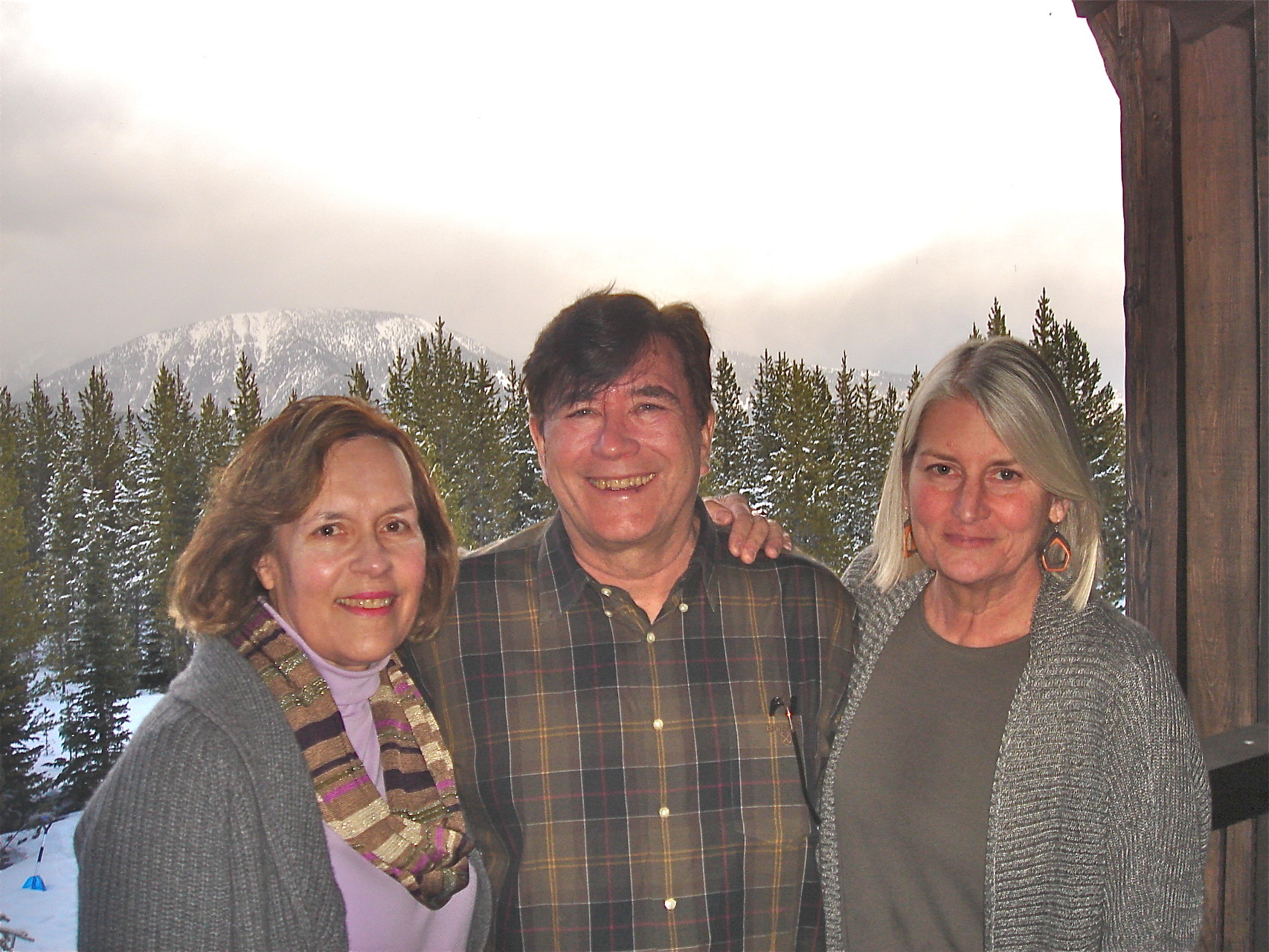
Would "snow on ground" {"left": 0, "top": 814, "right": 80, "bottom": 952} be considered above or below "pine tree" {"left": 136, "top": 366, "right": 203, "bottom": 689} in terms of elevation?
below

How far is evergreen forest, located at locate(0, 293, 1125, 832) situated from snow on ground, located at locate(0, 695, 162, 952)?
71 cm

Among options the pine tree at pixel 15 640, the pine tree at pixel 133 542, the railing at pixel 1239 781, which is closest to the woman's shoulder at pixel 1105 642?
the railing at pixel 1239 781

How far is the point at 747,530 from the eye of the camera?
1.48m

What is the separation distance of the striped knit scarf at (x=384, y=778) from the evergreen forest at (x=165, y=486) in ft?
29.5

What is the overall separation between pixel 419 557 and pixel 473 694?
0.24 meters

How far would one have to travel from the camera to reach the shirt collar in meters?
1.36

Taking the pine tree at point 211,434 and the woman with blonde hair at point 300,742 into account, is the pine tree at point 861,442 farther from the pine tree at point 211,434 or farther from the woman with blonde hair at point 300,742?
the woman with blonde hair at point 300,742

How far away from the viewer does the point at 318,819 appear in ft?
3.49

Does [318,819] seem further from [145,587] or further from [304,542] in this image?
[145,587]

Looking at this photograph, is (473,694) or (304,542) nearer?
(304,542)

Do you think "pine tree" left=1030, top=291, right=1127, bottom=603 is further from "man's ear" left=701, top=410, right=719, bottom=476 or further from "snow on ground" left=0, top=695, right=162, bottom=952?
"snow on ground" left=0, top=695, right=162, bottom=952

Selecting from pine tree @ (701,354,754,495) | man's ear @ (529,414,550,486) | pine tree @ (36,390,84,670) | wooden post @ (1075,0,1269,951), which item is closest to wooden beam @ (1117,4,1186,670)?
wooden post @ (1075,0,1269,951)

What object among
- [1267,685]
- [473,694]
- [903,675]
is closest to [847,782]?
[903,675]

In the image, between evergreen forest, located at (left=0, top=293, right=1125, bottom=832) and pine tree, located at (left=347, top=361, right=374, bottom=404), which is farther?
evergreen forest, located at (left=0, top=293, right=1125, bottom=832)
